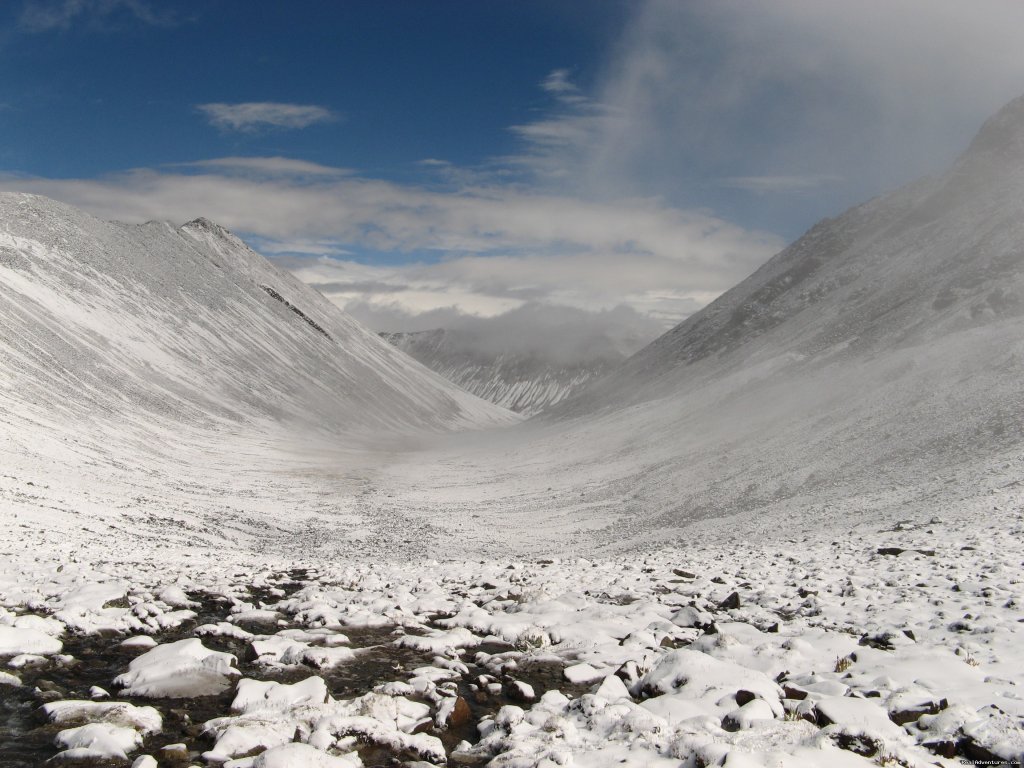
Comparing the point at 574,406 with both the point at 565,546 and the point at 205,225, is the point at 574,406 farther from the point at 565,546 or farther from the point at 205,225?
the point at 205,225

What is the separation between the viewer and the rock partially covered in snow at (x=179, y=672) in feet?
32.3

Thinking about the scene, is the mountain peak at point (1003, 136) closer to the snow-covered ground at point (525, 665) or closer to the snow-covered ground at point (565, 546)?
the snow-covered ground at point (565, 546)

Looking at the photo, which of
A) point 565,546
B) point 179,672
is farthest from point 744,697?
point 565,546

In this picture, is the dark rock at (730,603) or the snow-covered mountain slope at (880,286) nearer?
the dark rock at (730,603)

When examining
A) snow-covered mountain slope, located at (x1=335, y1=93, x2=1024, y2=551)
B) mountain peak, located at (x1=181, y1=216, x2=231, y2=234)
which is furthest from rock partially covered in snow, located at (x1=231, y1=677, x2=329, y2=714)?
mountain peak, located at (x1=181, y1=216, x2=231, y2=234)

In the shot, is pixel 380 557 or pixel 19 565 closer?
pixel 19 565

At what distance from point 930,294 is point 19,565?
3614 inches

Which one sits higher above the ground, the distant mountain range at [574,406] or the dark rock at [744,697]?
the distant mountain range at [574,406]

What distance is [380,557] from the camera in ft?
106

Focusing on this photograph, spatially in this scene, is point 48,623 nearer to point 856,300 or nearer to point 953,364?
point 953,364

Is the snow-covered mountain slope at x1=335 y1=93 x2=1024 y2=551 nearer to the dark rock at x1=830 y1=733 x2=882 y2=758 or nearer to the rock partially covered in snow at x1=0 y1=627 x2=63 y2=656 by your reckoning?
the dark rock at x1=830 y1=733 x2=882 y2=758

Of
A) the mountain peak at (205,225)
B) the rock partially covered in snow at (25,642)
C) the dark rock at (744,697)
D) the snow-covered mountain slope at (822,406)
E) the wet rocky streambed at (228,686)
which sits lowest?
the wet rocky streambed at (228,686)

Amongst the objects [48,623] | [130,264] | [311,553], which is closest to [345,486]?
[311,553]

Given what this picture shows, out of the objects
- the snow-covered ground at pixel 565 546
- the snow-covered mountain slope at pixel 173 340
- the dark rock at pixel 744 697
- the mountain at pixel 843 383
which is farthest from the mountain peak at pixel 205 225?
the dark rock at pixel 744 697
